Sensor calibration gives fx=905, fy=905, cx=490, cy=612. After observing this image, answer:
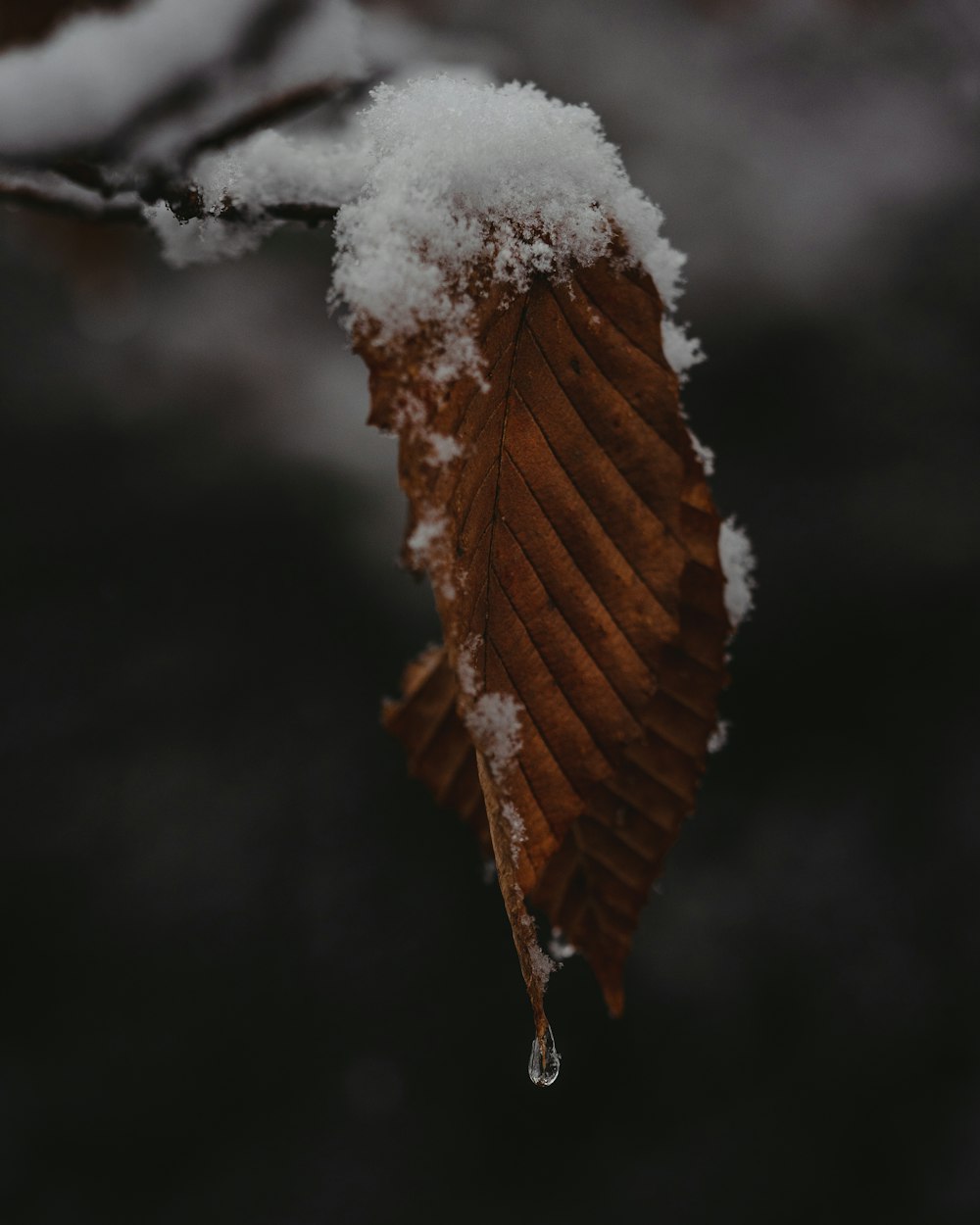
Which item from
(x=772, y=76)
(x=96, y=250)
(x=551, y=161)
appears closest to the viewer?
(x=551, y=161)

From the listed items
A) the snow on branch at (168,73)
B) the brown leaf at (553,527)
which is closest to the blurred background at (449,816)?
the brown leaf at (553,527)

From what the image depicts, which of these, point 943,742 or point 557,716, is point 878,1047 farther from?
point 557,716

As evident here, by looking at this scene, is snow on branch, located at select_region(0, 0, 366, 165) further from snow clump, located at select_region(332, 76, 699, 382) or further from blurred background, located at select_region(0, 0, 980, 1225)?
blurred background, located at select_region(0, 0, 980, 1225)

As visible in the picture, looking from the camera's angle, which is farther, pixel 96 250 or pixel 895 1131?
pixel 895 1131

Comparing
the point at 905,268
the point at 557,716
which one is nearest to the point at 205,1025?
the point at 557,716

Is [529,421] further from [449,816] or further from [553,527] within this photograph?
[449,816]

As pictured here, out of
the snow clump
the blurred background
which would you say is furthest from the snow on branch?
the blurred background

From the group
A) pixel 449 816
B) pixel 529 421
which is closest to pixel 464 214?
pixel 529 421
